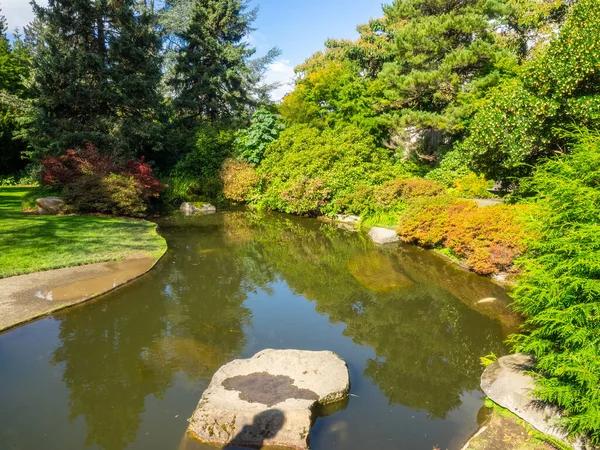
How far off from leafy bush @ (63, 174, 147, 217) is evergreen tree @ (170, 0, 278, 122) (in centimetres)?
1203

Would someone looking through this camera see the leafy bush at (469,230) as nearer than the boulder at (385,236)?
Yes

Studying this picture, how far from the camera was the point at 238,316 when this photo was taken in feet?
27.1

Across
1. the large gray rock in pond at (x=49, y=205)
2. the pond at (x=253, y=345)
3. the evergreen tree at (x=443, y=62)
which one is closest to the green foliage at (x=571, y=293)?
the pond at (x=253, y=345)

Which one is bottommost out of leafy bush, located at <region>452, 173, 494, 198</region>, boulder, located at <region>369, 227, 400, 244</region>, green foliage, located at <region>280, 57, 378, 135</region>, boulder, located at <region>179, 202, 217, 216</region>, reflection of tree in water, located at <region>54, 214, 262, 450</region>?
reflection of tree in water, located at <region>54, 214, 262, 450</region>

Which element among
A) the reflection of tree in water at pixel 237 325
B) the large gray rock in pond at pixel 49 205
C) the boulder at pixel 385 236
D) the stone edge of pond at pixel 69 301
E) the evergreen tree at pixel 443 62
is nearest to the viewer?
the reflection of tree in water at pixel 237 325

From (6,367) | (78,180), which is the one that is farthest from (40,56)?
(6,367)

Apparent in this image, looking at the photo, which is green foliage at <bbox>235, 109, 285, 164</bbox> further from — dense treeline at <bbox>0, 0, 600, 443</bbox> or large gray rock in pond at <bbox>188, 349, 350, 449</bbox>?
large gray rock in pond at <bbox>188, 349, 350, 449</bbox>

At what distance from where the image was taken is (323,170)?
1891cm

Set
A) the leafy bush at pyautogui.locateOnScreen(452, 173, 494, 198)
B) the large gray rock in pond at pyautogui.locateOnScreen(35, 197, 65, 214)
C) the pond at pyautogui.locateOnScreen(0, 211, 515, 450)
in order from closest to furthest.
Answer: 1. the pond at pyautogui.locateOnScreen(0, 211, 515, 450)
2. the large gray rock in pond at pyautogui.locateOnScreen(35, 197, 65, 214)
3. the leafy bush at pyautogui.locateOnScreen(452, 173, 494, 198)

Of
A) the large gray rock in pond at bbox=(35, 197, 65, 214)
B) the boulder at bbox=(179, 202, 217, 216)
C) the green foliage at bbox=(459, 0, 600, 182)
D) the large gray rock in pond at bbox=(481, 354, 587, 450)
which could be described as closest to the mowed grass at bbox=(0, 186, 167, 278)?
the large gray rock in pond at bbox=(35, 197, 65, 214)

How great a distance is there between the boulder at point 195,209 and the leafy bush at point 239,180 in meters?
1.93

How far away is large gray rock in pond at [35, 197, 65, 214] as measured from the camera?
16.5m

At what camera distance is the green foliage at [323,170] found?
18.1 metres

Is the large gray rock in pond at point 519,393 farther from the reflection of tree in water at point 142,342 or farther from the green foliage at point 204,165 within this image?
the green foliage at point 204,165
